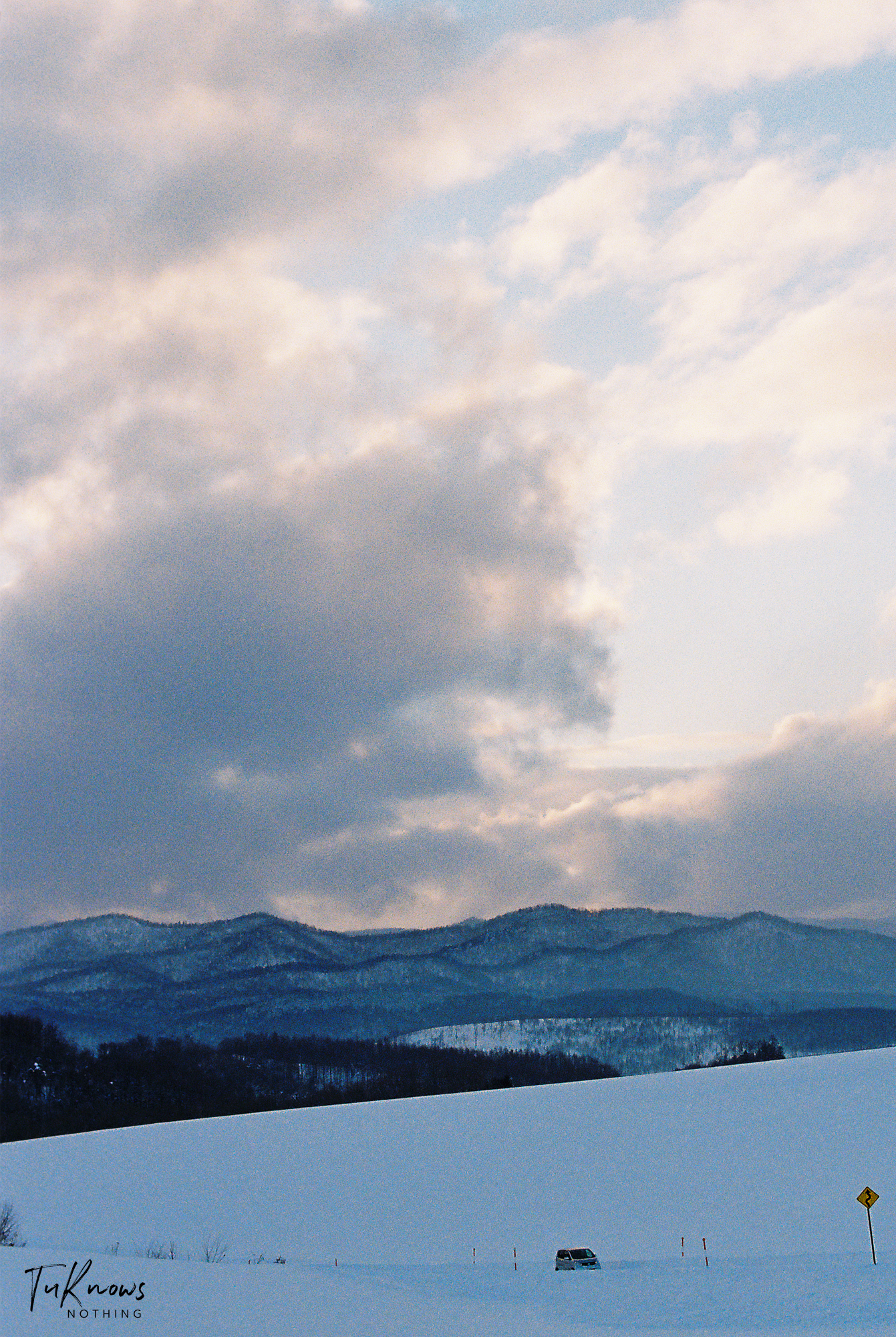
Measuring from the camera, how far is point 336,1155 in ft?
191

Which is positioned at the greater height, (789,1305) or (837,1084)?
(837,1084)

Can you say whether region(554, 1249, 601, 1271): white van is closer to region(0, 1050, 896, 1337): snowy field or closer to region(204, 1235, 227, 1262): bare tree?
region(0, 1050, 896, 1337): snowy field

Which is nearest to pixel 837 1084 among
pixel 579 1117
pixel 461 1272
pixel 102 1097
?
pixel 579 1117

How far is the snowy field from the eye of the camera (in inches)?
867

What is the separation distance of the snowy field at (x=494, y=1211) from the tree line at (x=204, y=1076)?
29.2 m

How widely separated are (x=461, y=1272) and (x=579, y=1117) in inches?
1083

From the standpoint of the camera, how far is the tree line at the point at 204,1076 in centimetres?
12069

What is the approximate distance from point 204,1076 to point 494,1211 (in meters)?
106

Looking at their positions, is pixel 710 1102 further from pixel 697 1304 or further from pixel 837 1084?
pixel 697 1304

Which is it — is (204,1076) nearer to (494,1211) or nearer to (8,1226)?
(8,1226)

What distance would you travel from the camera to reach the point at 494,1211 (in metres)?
46.6

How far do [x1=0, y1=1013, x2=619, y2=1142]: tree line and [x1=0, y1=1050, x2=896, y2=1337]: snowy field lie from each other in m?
29.2

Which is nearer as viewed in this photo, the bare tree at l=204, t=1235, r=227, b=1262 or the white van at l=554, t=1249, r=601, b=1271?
the white van at l=554, t=1249, r=601, b=1271

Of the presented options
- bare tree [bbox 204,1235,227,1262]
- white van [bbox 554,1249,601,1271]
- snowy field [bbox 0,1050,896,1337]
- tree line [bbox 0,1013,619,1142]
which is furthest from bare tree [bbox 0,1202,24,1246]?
tree line [bbox 0,1013,619,1142]
